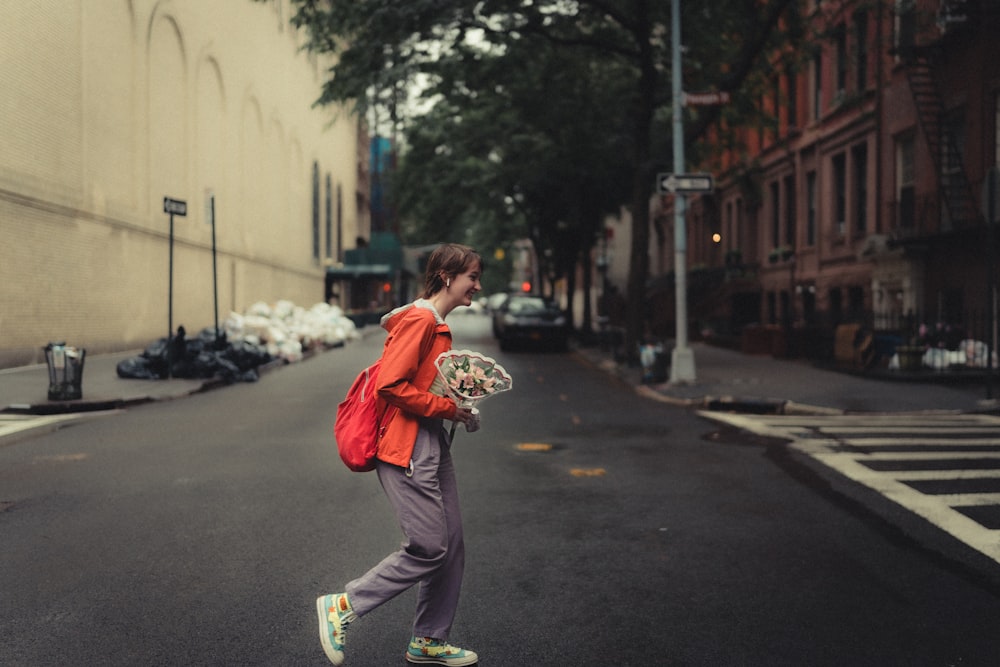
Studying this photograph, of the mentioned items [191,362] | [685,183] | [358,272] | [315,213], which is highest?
[315,213]

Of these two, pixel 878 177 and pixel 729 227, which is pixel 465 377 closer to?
pixel 878 177

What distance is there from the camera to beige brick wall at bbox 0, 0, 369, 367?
61.2 feet

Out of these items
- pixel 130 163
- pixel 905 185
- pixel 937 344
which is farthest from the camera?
pixel 130 163

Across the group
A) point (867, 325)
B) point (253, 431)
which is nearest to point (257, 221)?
point (867, 325)

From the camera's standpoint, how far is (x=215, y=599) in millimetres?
4688

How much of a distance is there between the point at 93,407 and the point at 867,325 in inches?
606

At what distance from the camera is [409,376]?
3506 mm

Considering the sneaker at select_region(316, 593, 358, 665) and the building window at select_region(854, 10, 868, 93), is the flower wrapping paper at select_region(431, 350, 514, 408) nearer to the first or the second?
the sneaker at select_region(316, 593, 358, 665)

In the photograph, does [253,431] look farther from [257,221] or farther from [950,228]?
[257,221]

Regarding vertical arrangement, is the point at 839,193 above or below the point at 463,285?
above

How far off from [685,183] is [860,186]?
1100 centimetres

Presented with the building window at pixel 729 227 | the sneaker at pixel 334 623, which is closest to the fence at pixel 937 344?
the sneaker at pixel 334 623

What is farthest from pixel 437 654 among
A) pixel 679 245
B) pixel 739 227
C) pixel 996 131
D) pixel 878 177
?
pixel 739 227

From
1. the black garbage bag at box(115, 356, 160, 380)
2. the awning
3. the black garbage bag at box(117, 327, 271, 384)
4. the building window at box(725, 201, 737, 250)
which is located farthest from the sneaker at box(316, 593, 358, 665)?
the awning
